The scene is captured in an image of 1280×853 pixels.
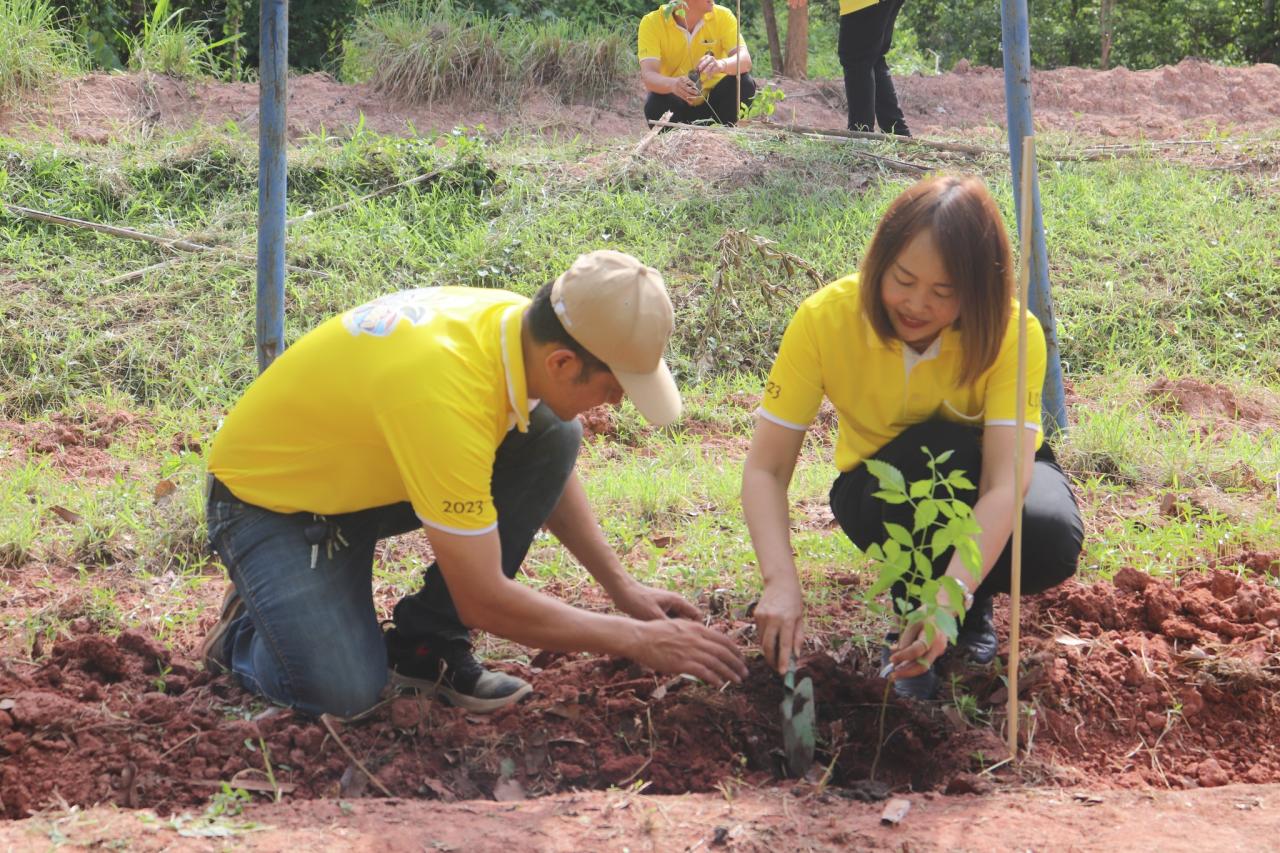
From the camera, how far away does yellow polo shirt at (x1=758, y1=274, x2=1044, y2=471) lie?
2.69m

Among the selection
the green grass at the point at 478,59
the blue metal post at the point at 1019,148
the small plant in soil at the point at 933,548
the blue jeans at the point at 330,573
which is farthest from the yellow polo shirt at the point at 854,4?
the small plant in soil at the point at 933,548

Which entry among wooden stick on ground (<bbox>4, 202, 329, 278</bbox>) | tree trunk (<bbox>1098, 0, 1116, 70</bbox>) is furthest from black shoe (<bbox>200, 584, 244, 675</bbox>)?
tree trunk (<bbox>1098, 0, 1116, 70</bbox>)

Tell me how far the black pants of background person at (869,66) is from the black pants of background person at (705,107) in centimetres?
69

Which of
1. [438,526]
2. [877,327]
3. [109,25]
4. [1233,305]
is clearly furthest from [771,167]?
[109,25]

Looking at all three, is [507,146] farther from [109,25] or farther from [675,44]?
[109,25]

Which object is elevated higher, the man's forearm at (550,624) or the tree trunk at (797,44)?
the tree trunk at (797,44)

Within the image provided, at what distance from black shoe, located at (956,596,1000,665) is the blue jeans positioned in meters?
1.02

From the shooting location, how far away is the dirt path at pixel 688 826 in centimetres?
214

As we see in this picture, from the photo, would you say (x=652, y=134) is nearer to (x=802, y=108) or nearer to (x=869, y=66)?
(x=869, y=66)

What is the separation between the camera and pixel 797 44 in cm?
1041

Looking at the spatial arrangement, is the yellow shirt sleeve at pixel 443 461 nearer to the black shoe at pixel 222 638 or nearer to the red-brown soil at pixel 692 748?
the red-brown soil at pixel 692 748

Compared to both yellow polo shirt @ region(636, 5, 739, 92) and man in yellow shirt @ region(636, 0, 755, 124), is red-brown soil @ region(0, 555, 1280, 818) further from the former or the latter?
Result: yellow polo shirt @ region(636, 5, 739, 92)

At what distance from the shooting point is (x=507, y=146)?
7055 mm

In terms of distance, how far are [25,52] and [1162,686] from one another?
274 inches
